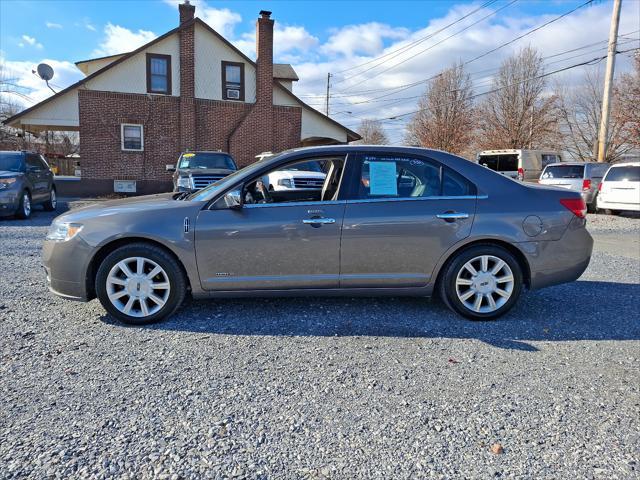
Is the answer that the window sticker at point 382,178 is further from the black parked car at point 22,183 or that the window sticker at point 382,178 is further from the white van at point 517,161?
the white van at point 517,161

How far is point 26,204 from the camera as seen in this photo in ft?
36.2

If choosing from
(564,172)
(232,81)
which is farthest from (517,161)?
(232,81)

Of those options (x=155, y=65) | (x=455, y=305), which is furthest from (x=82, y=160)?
(x=455, y=305)

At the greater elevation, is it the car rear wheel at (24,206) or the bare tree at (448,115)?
the bare tree at (448,115)

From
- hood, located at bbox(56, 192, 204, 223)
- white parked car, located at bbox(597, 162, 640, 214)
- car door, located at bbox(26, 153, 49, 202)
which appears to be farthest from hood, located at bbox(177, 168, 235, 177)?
white parked car, located at bbox(597, 162, 640, 214)

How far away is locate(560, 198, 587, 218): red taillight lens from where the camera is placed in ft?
14.3

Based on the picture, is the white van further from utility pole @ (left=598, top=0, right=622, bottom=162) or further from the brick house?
the brick house

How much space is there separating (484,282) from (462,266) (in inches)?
10.3

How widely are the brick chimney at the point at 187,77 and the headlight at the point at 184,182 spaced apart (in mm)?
8623

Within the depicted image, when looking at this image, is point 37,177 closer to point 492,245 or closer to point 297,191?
point 297,191

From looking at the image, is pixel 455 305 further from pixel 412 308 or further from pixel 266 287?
pixel 266 287

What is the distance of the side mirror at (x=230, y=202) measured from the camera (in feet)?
13.3

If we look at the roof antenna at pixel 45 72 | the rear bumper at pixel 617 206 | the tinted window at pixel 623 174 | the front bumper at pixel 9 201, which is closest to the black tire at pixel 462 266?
the front bumper at pixel 9 201

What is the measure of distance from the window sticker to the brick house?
17.4 meters
